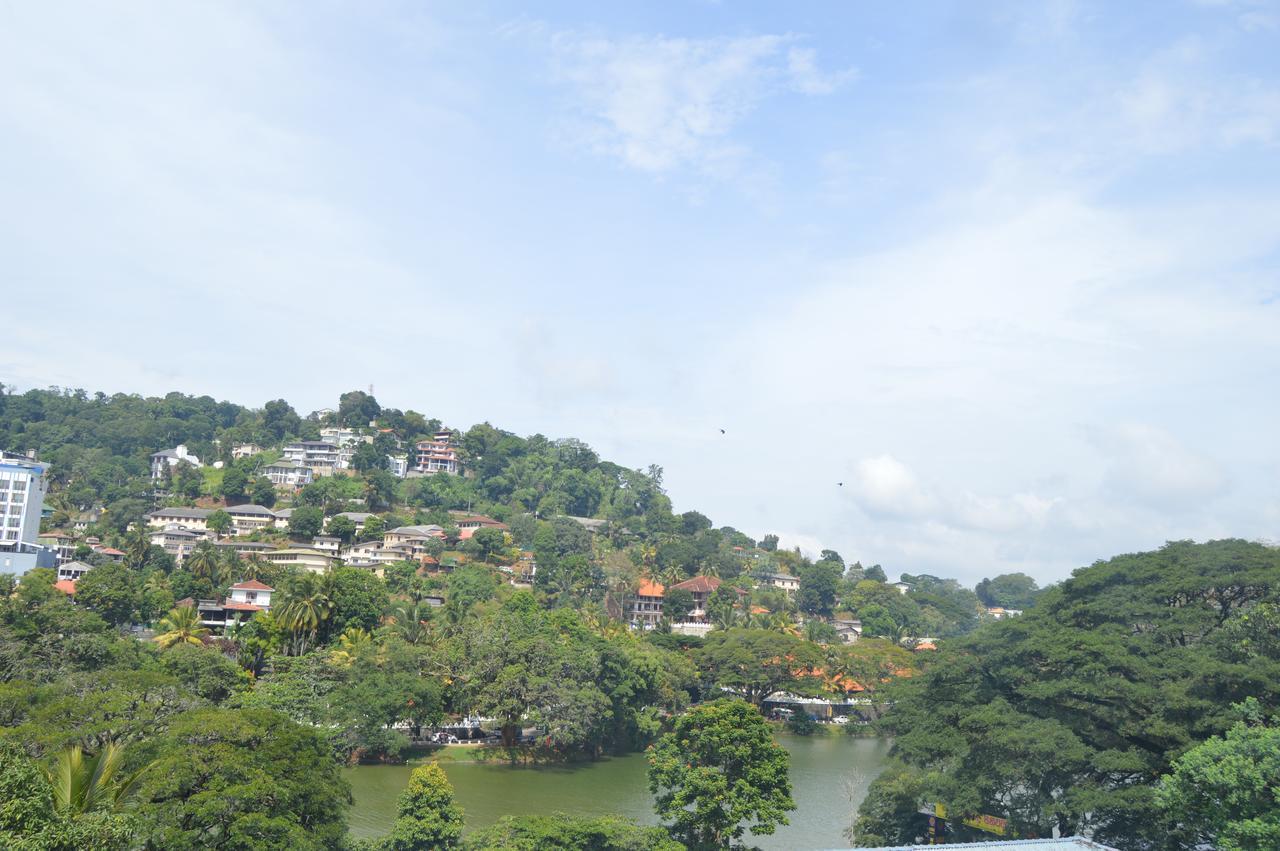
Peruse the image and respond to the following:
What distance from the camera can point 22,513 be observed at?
63500 mm

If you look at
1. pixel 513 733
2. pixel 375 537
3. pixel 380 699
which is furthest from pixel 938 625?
pixel 380 699

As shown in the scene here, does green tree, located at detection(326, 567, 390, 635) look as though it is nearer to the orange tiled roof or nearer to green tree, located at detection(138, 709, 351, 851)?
green tree, located at detection(138, 709, 351, 851)

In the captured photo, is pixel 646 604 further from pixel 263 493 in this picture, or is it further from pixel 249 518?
pixel 263 493

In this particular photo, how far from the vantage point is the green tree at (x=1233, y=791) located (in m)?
17.0

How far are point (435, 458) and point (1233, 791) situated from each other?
99.1 metres

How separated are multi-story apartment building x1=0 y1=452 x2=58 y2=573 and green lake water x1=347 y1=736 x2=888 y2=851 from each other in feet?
138

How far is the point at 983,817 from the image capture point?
23781 mm

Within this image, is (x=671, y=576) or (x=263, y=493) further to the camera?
(x=263, y=493)

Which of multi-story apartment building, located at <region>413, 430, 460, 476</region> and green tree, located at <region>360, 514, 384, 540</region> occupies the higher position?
multi-story apartment building, located at <region>413, 430, 460, 476</region>

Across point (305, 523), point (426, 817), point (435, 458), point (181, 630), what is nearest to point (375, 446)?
point (435, 458)

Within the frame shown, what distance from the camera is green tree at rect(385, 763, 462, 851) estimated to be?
69.3 ft

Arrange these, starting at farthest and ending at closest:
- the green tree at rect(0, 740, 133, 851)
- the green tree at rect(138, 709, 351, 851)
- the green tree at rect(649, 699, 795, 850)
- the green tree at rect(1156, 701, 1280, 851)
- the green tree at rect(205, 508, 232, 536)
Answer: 1. the green tree at rect(205, 508, 232, 536)
2. the green tree at rect(649, 699, 795, 850)
3. the green tree at rect(1156, 701, 1280, 851)
4. the green tree at rect(138, 709, 351, 851)
5. the green tree at rect(0, 740, 133, 851)

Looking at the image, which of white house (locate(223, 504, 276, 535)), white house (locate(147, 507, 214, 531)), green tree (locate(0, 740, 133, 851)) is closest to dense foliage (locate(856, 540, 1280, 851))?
green tree (locate(0, 740, 133, 851))

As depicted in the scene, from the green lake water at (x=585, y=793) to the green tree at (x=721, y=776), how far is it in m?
3.79
